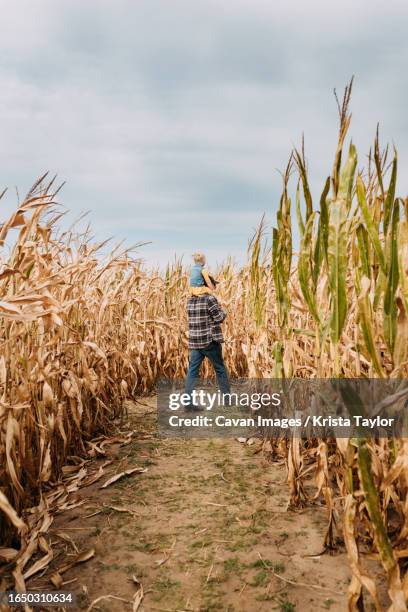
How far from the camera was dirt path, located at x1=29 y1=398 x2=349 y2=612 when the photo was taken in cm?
202

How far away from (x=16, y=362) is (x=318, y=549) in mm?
1872

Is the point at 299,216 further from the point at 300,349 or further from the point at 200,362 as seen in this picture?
the point at 200,362

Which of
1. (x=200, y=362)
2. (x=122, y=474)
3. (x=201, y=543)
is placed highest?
(x=200, y=362)

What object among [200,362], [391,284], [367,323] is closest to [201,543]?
[367,323]

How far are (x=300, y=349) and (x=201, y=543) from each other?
1.21 m

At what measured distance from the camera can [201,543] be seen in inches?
96.4

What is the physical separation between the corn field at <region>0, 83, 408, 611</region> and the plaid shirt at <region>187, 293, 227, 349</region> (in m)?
0.92

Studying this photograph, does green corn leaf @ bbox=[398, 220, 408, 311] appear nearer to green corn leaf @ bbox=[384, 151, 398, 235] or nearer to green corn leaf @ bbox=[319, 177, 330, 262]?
green corn leaf @ bbox=[384, 151, 398, 235]

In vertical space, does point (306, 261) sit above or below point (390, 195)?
below

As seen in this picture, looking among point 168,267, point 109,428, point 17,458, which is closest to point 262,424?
point 109,428

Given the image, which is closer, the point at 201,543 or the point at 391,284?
the point at 391,284

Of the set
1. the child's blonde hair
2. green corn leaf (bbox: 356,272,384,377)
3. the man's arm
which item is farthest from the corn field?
the child's blonde hair

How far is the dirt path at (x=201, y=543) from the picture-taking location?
2.02 m

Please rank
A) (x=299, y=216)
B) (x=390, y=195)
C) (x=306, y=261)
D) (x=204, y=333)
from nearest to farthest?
(x=390, y=195) < (x=306, y=261) < (x=299, y=216) < (x=204, y=333)
